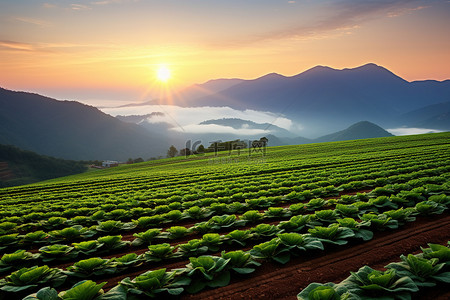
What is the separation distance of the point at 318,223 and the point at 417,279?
2419 mm

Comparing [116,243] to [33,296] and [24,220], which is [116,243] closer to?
[33,296]

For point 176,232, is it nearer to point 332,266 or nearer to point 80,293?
point 80,293

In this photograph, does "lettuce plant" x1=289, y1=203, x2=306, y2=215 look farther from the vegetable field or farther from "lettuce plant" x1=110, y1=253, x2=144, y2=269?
"lettuce plant" x1=110, y1=253, x2=144, y2=269

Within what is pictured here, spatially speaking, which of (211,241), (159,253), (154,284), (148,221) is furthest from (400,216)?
(148,221)

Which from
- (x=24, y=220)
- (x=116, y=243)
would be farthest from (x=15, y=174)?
(x=116, y=243)

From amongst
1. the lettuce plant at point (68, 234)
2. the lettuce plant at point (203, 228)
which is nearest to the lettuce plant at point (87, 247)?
the lettuce plant at point (68, 234)

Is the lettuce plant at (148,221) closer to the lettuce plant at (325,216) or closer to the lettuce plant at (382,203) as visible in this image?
the lettuce plant at (325,216)

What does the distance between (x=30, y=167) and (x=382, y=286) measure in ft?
451

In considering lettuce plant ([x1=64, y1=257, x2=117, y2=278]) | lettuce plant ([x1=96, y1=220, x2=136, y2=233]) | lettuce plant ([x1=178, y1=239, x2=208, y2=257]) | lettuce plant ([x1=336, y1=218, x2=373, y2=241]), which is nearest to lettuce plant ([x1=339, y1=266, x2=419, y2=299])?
lettuce plant ([x1=336, y1=218, x2=373, y2=241])

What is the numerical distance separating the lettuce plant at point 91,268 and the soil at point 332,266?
1.72 meters

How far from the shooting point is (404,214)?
615 centimetres

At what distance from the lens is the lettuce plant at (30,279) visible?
4137 millimetres

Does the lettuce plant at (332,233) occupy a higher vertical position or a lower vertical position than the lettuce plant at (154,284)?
higher

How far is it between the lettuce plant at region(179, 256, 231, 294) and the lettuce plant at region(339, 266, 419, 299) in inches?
71.9
